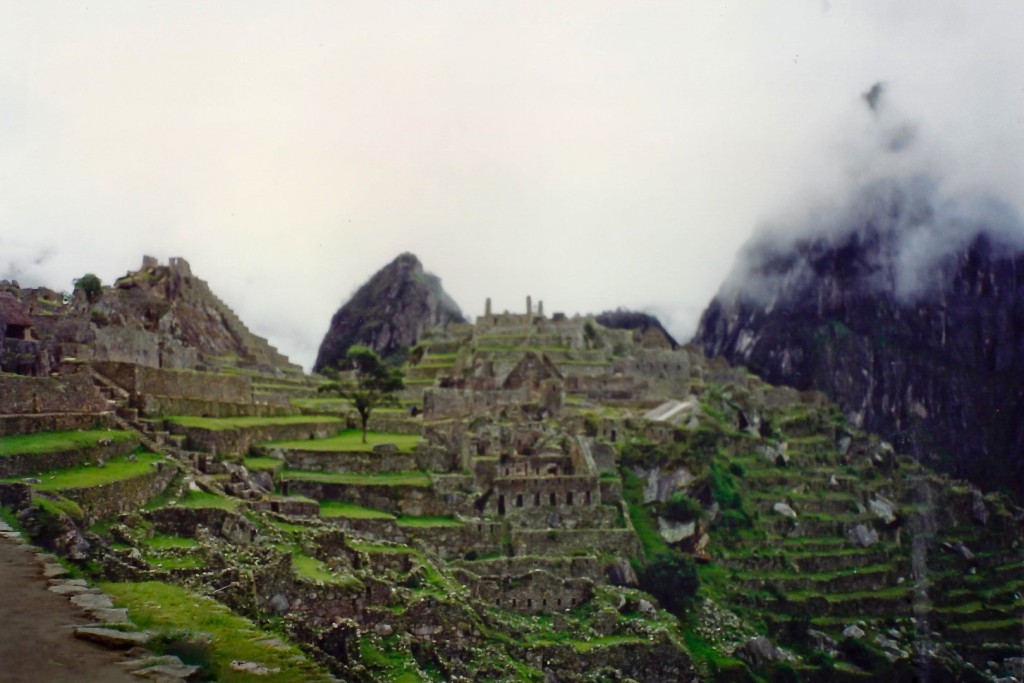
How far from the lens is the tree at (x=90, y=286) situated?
126 ft

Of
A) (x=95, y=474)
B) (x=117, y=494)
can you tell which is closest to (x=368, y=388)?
(x=95, y=474)

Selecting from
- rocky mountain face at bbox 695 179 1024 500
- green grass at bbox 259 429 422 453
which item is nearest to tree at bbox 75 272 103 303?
green grass at bbox 259 429 422 453

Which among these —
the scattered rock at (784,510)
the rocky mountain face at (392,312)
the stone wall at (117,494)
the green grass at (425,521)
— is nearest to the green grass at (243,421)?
the stone wall at (117,494)

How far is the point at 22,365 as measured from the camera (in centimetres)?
2584

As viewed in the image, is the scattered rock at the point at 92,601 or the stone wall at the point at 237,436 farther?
the stone wall at the point at 237,436

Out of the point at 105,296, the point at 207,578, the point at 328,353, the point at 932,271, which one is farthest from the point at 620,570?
the point at 328,353

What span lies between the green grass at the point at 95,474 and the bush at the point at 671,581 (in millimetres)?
17497

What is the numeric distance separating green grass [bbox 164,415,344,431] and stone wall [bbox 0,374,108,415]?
3.49 meters

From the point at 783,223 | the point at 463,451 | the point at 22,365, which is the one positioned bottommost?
the point at 463,451

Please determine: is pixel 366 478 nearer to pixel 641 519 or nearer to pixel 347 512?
pixel 347 512

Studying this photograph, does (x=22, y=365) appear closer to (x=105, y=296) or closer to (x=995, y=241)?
(x=105, y=296)

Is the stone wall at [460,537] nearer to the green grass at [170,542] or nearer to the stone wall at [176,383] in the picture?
the stone wall at [176,383]

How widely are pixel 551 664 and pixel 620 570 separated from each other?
6816mm

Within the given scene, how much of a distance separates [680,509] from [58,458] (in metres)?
23.9
